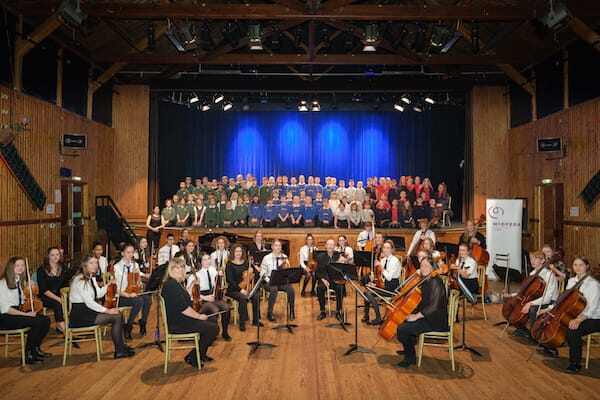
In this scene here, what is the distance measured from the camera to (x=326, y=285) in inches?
337

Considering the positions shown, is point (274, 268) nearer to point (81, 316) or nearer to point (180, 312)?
point (180, 312)

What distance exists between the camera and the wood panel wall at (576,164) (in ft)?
33.8

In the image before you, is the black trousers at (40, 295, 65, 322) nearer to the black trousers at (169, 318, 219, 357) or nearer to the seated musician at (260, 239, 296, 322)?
the black trousers at (169, 318, 219, 357)

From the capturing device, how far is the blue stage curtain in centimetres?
1944

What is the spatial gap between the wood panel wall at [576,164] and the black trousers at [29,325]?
32.0 ft

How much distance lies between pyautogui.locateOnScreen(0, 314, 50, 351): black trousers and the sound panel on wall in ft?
15.2

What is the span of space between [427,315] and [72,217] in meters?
9.81

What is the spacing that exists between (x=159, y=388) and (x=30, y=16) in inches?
344

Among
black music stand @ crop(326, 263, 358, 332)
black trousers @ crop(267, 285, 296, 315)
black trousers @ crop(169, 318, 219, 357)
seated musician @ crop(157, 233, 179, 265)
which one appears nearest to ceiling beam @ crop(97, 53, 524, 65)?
seated musician @ crop(157, 233, 179, 265)

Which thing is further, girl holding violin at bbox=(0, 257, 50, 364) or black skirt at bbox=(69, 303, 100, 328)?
black skirt at bbox=(69, 303, 100, 328)

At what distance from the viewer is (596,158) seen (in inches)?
406

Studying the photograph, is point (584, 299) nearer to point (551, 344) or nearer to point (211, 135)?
point (551, 344)

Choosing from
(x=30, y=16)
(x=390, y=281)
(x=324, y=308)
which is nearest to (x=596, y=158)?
(x=390, y=281)

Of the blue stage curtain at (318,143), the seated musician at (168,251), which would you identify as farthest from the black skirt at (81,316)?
the blue stage curtain at (318,143)
